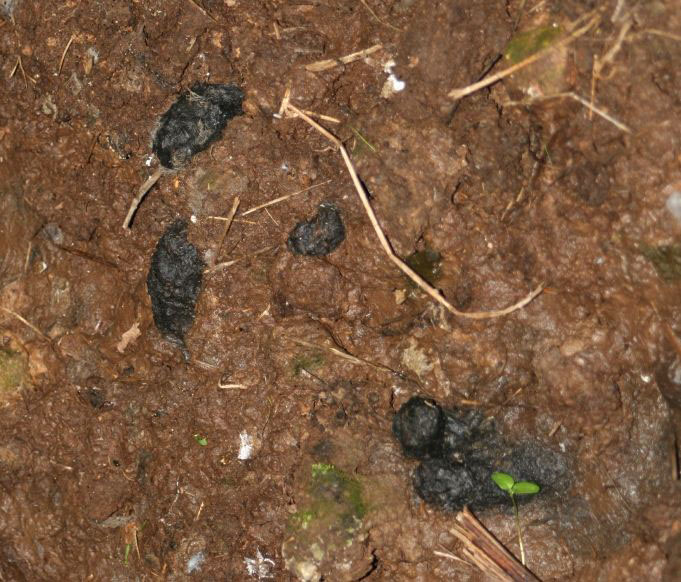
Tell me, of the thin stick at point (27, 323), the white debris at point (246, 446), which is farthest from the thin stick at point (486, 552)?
the thin stick at point (27, 323)

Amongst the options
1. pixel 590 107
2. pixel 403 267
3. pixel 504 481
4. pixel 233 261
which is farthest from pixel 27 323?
pixel 590 107

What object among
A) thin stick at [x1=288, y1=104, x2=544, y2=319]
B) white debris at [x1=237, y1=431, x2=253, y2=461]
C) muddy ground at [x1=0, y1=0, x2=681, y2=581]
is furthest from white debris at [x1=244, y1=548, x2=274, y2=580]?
thin stick at [x1=288, y1=104, x2=544, y2=319]

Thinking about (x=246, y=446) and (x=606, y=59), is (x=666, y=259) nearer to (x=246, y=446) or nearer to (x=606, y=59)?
(x=606, y=59)

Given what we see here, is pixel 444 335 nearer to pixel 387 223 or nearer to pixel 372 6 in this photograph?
pixel 387 223

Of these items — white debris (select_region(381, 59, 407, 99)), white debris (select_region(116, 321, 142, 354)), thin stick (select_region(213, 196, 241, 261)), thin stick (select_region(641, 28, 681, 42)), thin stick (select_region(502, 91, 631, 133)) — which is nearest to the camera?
thin stick (select_region(641, 28, 681, 42))

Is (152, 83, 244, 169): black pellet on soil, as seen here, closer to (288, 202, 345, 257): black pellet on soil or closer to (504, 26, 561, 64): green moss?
(288, 202, 345, 257): black pellet on soil

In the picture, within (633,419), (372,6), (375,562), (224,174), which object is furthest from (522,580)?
(372,6)

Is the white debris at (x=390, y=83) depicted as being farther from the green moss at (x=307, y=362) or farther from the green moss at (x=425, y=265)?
the green moss at (x=307, y=362)
